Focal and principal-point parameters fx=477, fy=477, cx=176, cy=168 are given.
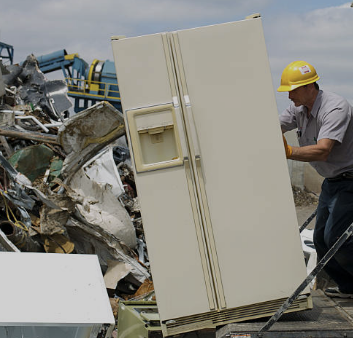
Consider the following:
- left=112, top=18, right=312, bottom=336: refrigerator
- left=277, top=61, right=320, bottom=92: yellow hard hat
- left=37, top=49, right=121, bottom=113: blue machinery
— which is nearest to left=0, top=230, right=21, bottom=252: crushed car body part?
left=112, top=18, right=312, bottom=336: refrigerator

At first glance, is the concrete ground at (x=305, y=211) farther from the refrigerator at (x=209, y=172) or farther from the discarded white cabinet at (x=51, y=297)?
the discarded white cabinet at (x=51, y=297)

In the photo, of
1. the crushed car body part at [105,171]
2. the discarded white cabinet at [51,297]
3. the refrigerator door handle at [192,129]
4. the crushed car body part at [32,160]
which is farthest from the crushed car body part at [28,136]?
the refrigerator door handle at [192,129]

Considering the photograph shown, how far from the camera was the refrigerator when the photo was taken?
292cm

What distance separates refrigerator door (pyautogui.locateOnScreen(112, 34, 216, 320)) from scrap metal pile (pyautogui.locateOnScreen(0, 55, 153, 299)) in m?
2.44

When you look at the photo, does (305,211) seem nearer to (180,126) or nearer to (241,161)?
(241,161)

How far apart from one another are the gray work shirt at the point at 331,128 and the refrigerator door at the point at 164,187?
1042 millimetres

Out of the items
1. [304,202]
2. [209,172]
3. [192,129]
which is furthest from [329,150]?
[304,202]

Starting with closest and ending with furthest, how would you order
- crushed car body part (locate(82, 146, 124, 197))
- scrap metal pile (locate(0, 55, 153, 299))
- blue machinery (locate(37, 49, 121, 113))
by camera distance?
1. scrap metal pile (locate(0, 55, 153, 299))
2. crushed car body part (locate(82, 146, 124, 197))
3. blue machinery (locate(37, 49, 121, 113))

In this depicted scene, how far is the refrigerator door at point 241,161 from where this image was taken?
2928mm

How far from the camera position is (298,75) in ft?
11.1

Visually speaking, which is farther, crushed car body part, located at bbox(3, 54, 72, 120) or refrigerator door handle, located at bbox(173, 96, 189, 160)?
crushed car body part, located at bbox(3, 54, 72, 120)

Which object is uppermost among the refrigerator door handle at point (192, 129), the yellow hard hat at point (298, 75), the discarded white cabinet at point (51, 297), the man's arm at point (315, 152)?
the yellow hard hat at point (298, 75)

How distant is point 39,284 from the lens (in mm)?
2711

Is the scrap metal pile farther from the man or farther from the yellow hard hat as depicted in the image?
the yellow hard hat
